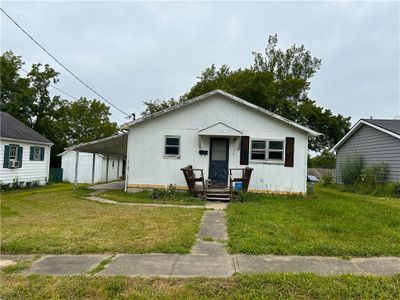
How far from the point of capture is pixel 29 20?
10711 mm

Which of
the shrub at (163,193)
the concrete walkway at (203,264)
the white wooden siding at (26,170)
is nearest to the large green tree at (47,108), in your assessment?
the white wooden siding at (26,170)

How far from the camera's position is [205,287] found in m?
3.59

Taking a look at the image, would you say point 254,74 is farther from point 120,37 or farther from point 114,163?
point 120,37

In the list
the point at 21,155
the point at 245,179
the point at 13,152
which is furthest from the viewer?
the point at 21,155

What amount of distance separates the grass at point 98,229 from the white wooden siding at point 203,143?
3778 mm

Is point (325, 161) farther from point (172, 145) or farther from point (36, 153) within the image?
point (36, 153)

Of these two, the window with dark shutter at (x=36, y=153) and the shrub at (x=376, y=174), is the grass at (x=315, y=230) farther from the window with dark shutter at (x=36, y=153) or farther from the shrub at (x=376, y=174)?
the window with dark shutter at (x=36, y=153)

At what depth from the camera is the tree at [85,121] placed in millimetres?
33969

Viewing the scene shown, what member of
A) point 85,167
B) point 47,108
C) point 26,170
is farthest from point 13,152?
point 47,108

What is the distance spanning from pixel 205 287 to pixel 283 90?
33243 mm

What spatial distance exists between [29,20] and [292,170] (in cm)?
1121

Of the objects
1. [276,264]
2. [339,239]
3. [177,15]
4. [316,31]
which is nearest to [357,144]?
[316,31]

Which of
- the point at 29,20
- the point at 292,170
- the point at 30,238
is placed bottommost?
the point at 30,238

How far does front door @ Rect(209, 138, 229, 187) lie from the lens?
13336mm
